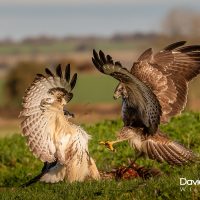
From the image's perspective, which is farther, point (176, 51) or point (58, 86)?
point (176, 51)

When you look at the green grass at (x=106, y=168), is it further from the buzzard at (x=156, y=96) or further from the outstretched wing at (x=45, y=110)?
the outstretched wing at (x=45, y=110)

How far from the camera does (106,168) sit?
12578mm

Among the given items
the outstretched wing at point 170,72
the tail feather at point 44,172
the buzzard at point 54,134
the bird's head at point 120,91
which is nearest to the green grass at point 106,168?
the tail feather at point 44,172

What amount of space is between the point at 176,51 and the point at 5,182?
3.79 meters

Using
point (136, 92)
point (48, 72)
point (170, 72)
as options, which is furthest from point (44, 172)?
point (170, 72)

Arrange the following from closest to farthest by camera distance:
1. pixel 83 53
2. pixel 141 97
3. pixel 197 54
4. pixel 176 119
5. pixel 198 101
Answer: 1. pixel 141 97
2. pixel 197 54
3. pixel 176 119
4. pixel 198 101
5. pixel 83 53

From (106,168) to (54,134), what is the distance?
1774mm

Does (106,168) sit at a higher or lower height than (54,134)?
lower

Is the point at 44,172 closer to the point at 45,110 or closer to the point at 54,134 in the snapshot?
the point at 54,134

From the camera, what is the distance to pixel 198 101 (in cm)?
5406

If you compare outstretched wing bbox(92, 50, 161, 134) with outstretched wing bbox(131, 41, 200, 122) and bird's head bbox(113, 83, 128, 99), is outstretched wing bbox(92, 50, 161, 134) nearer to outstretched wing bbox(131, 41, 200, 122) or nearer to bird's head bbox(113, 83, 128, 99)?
bird's head bbox(113, 83, 128, 99)

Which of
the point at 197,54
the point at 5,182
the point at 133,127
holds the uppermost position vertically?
the point at 197,54

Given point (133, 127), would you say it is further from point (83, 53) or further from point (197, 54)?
point (83, 53)

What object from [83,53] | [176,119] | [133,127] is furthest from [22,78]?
[133,127]
